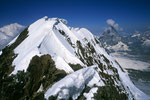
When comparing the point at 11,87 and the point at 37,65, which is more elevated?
the point at 37,65

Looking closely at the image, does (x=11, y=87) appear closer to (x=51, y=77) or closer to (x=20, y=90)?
(x=20, y=90)

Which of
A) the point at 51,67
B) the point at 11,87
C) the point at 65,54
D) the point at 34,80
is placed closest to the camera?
the point at 11,87

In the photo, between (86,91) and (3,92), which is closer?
(3,92)

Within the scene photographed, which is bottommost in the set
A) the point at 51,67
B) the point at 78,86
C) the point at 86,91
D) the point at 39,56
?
the point at 86,91

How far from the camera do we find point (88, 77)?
2869 cm

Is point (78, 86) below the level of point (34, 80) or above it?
below

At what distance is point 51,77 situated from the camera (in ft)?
83.3

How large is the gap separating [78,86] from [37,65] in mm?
9983

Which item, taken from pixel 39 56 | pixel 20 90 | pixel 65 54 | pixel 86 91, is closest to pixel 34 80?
pixel 20 90

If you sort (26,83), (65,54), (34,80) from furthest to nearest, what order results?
(65,54)
(34,80)
(26,83)

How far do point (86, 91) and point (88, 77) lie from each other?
423cm

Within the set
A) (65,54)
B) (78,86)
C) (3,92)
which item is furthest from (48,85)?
(65,54)

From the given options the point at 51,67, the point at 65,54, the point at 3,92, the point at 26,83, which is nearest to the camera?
the point at 3,92

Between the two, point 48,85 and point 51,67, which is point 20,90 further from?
point 51,67
